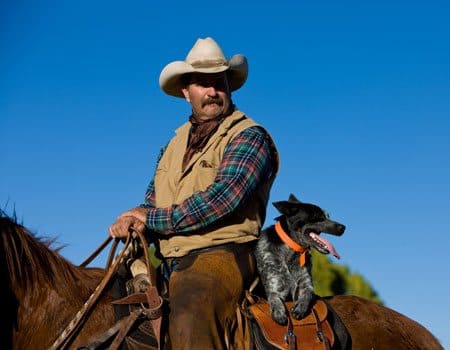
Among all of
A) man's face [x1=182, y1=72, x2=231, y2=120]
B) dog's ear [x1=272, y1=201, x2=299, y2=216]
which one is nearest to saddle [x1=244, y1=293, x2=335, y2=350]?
dog's ear [x1=272, y1=201, x2=299, y2=216]

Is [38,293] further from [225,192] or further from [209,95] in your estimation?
[209,95]

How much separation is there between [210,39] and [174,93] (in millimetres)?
648

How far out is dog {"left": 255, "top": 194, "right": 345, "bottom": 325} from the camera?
587 cm

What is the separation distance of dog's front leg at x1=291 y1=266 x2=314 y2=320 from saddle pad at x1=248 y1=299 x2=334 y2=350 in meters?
0.07

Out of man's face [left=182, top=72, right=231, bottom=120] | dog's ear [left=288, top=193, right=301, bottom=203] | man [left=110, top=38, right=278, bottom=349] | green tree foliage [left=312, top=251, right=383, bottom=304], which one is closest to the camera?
man [left=110, top=38, right=278, bottom=349]

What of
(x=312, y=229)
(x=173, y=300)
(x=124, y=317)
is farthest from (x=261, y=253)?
(x=124, y=317)

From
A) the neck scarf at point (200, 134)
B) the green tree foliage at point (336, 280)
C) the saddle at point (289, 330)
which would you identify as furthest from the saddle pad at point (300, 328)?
the green tree foliage at point (336, 280)

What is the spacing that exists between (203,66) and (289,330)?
8.15 ft

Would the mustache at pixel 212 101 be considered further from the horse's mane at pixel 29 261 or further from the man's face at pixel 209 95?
A: the horse's mane at pixel 29 261

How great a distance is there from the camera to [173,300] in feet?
18.2

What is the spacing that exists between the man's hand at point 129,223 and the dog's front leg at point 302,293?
1353mm

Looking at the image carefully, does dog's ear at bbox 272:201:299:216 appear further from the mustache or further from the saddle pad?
the mustache

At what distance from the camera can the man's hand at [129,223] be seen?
19.4 ft

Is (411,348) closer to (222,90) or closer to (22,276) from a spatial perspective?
(222,90)
